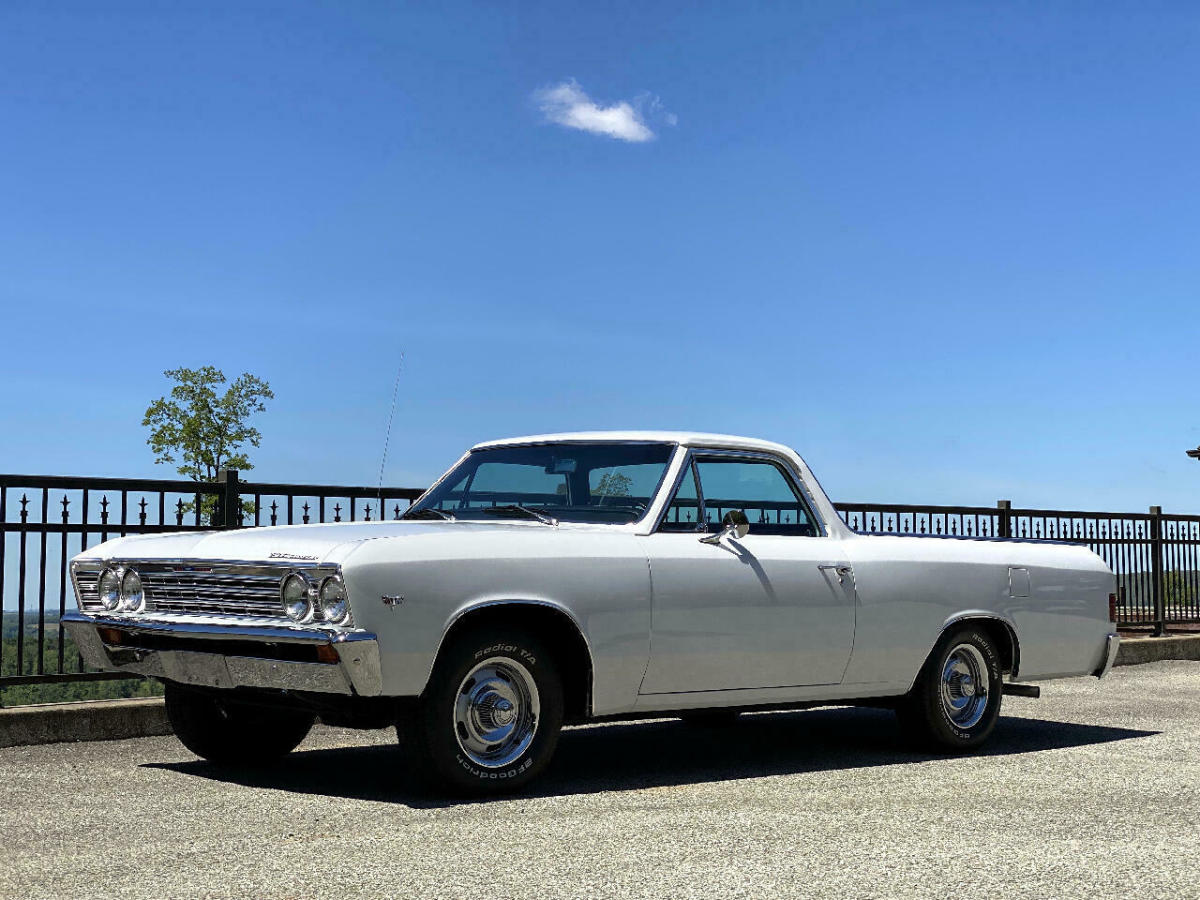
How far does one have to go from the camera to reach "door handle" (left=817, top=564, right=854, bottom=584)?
27.1ft

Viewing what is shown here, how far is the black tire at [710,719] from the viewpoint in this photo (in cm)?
959

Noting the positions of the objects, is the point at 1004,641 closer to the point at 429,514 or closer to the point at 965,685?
the point at 965,685

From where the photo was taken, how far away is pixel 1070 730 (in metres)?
10.2

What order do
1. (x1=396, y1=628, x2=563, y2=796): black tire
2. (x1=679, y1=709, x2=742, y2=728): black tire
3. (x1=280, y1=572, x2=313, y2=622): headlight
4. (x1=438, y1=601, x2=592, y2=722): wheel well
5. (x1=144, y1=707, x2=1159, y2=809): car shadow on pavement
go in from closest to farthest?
(x1=280, y1=572, x2=313, y2=622): headlight < (x1=396, y1=628, x2=563, y2=796): black tire < (x1=438, y1=601, x2=592, y2=722): wheel well < (x1=144, y1=707, x2=1159, y2=809): car shadow on pavement < (x1=679, y1=709, x2=742, y2=728): black tire

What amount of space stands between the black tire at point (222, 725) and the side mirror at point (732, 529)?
229 centimetres

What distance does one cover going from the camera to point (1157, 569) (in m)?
18.8

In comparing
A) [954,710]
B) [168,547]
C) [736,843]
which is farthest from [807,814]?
[168,547]

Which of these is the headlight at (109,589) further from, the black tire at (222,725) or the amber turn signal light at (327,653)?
the amber turn signal light at (327,653)

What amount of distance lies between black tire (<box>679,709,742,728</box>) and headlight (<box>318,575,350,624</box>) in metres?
3.69

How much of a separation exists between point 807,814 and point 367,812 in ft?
6.33

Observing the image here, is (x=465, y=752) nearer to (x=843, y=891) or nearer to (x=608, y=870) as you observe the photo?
(x=608, y=870)

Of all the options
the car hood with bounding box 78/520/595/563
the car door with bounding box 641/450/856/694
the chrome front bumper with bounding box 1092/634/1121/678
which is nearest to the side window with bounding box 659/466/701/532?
the car door with bounding box 641/450/856/694

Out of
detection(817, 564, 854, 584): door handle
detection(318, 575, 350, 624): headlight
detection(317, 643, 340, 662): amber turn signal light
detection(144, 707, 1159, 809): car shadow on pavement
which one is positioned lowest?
detection(144, 707, 1159, 809): car shadow on pavement

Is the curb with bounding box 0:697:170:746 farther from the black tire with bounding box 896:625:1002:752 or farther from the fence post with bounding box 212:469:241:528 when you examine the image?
the black tire with bounding box 896:625:1002:752
